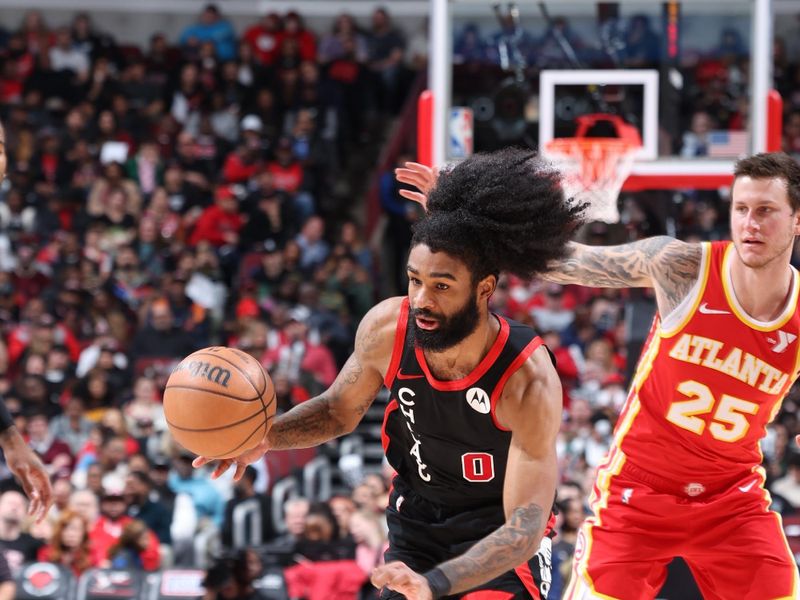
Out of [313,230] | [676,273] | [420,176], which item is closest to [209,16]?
[313,230]

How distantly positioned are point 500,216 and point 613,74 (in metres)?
4.53

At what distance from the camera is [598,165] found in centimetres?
750

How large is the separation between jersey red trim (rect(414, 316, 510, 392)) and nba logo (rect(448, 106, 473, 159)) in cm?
427

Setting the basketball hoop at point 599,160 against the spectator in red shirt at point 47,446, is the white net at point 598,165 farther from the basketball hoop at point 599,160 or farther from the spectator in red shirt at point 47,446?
the spectator in red shirt at point 47,446

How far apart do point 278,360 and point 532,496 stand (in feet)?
24.1

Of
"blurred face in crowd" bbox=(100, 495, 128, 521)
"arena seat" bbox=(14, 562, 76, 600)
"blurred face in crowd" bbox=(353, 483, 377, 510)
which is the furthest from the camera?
"blurred face in crowd" bbox=(100, 495, 128, 521)

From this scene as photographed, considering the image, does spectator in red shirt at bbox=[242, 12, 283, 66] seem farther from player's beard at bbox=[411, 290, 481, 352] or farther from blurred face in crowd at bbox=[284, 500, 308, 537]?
player's beard at bbox=[411, 290, 481, 352]

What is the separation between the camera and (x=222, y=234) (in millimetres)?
13508

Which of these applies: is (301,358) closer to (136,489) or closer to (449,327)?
(136,489)

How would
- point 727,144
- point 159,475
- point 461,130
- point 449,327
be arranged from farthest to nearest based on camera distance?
point 159,475 → point 461,130 → point 727,144 → point 449,327

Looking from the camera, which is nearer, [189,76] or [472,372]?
[472,372]

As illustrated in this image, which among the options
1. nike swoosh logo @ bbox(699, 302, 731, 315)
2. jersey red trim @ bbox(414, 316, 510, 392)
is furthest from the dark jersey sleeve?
nike swoosh logo @ bbox(699, 302, 731, 315)

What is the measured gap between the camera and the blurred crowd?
8719mm

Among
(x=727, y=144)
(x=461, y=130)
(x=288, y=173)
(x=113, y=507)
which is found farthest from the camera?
(x=288, y=173)
